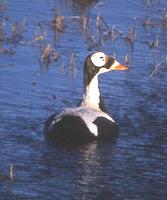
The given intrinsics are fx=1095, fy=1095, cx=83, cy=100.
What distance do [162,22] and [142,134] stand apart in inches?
241

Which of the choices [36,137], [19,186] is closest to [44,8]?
[36,137]

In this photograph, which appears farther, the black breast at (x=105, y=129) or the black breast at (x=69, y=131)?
the black breast at (x=105, y=129)

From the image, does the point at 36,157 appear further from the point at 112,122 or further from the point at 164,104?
the point at 164,104

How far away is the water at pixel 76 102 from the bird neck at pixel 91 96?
422mm

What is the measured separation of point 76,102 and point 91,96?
0.73 meters

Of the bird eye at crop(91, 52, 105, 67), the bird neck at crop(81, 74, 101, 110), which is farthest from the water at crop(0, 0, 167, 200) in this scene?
the bird eye at crop(91, 52, 105, 67)

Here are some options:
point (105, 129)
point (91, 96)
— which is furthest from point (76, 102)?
point (105, 129)

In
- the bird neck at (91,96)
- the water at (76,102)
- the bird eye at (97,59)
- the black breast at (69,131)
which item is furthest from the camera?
the bird eye at (97,59)

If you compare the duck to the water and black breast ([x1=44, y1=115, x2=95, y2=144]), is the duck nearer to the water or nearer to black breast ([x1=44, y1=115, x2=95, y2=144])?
black breast ([x1=44, y1=115, x2=95, y2=144])

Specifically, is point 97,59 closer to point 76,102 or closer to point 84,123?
point 76,102

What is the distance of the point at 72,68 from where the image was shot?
1633 cm

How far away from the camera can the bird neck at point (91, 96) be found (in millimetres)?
14219

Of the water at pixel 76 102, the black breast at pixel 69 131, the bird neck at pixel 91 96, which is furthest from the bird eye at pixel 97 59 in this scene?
the black breast at pixel 69 131

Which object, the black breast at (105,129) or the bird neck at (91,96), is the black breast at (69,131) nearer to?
the black breast at (105,129)
